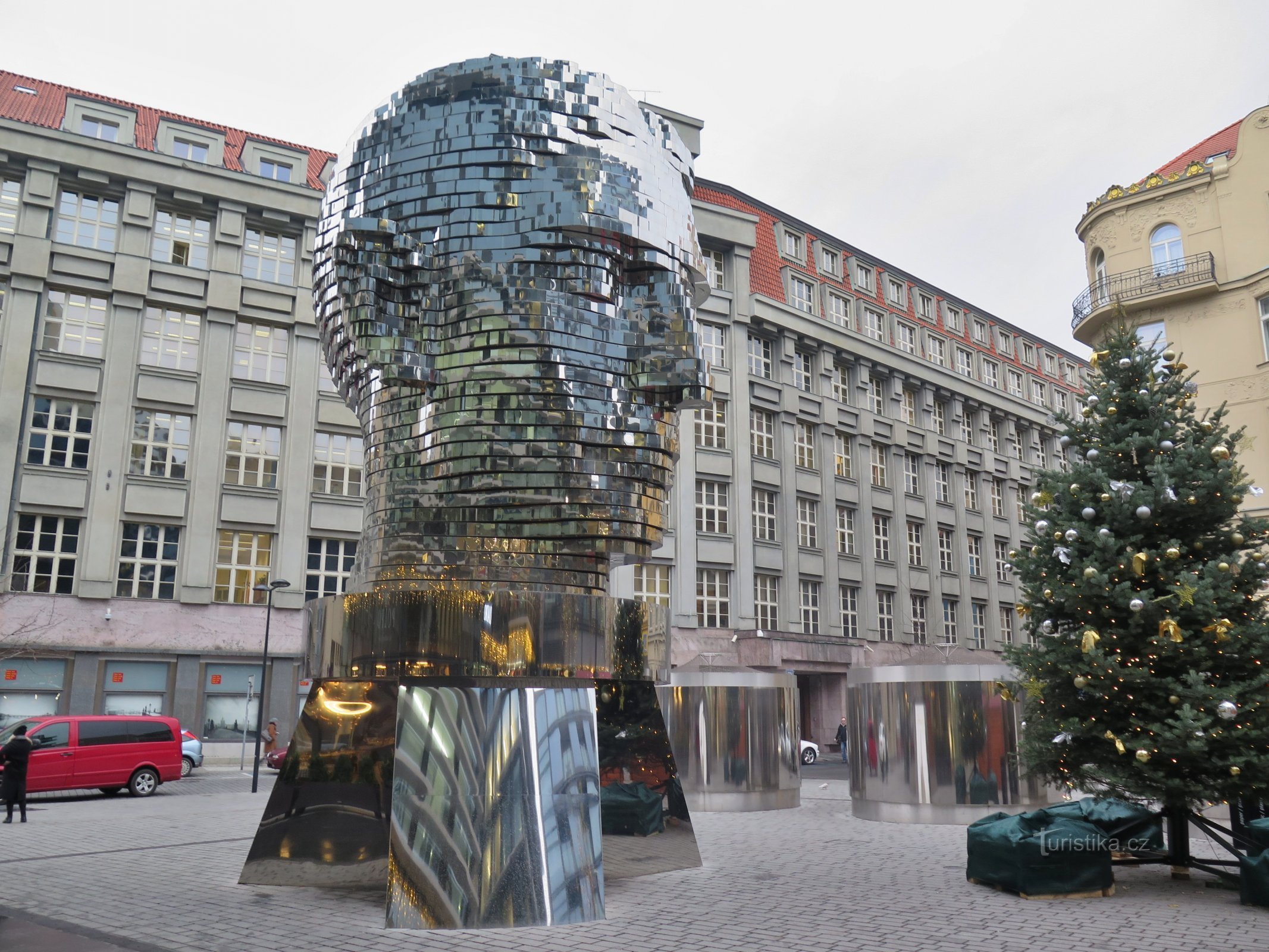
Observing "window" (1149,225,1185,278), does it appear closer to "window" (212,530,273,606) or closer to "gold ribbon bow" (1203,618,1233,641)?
"gold ribbon bow" (1203,618,1233,641)

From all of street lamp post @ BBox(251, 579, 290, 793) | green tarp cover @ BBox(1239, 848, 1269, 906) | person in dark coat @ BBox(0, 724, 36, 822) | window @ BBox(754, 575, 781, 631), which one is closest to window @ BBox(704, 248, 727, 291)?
window @ BBox(754, 575, 781, 631)

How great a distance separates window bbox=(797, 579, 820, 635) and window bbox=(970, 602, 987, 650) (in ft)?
37.2

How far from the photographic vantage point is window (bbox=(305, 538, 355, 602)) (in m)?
34.5

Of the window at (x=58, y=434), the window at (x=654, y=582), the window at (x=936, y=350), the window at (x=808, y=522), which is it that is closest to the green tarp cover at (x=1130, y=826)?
the window at (x=654, y=582)

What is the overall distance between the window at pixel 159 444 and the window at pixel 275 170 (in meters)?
9.37

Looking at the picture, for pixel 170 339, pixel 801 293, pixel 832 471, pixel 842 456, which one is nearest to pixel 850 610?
pixel 832 471

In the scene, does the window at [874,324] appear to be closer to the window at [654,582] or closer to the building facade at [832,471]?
the building facade at [832,471]

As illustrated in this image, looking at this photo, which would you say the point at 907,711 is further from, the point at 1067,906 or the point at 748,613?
the point at 748,613

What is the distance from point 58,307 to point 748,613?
83.5ft

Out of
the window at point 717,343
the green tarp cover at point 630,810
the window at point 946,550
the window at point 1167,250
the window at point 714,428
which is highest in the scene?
the window at point 717,343

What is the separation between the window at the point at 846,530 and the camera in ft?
148

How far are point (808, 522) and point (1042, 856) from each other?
34893mm

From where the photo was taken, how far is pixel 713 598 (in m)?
39.3

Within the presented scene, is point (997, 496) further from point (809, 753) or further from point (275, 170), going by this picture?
point (275, 170)
